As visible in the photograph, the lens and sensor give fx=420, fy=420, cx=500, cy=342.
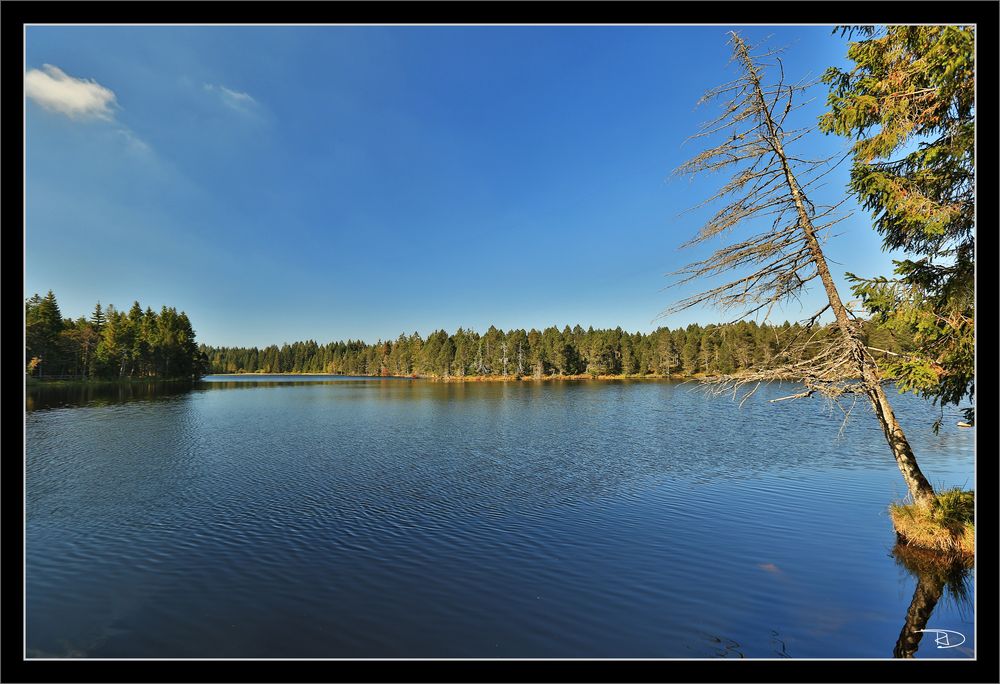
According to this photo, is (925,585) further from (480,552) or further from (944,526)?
(480,552)

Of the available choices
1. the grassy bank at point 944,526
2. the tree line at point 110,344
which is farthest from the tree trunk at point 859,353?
the tree line at point 110,344

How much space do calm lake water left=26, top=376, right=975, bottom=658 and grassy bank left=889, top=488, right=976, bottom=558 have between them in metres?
0.73

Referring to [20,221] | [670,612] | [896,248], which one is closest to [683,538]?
[670,612]

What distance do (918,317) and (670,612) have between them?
8.23 metres

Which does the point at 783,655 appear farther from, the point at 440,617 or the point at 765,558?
the point at 440,617

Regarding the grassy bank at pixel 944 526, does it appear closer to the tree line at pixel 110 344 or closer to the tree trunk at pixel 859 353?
the tree trunk at pixel 859 353

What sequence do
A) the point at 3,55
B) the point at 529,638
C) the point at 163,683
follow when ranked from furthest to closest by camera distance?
the point at 529,638 → the point at 3,55 → the point at 163,683

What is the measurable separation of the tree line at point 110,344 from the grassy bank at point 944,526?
4009 inches

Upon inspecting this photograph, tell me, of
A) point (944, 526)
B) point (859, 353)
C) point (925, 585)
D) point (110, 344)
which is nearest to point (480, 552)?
point (925, 585)

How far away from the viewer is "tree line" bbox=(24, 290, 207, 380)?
232 ft

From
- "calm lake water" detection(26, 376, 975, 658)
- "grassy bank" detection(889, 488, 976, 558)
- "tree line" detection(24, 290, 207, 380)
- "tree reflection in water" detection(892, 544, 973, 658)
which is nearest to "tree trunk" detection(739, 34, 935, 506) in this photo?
"grassy bank" detection(889, 488, 976, 558)

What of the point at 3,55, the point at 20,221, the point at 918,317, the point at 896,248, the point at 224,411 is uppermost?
the point at 3,55

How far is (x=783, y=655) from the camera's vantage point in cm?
707

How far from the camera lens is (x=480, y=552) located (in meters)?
11.4
